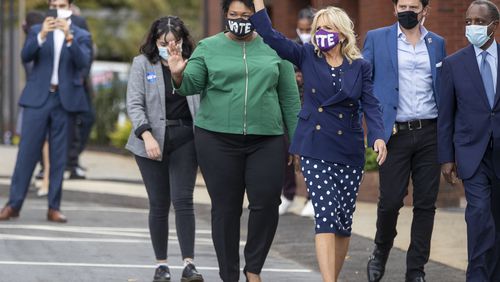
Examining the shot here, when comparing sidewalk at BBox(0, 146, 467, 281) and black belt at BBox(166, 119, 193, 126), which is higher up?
black belt at BBox(166, 119, 193, 126)

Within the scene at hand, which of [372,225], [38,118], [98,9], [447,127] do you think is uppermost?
[447,127]

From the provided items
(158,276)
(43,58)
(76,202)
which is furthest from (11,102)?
(158,276)

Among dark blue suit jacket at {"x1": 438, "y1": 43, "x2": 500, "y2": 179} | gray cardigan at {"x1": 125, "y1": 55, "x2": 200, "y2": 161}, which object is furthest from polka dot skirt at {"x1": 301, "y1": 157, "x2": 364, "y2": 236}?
gray cardigan at {"x1": 125, "y1": 55, "x2": 200, "y2": 161}

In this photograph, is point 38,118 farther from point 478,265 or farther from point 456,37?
point 478,265

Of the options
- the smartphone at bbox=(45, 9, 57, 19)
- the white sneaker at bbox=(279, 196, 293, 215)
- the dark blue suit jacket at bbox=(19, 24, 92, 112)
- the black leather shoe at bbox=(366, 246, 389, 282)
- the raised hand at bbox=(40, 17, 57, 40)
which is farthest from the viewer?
the white sneaker at bbox=(279, 196, 293, 215)

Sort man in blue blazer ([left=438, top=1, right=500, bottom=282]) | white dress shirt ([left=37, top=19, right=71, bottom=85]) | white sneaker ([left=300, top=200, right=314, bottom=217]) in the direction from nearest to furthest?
man in blue blazer ([left=438, top=1, right=500, bottom=282])
white dress shirt ([left=37, top=19, right=71, bottom=85])
white sneaker ([left=300, top=200, right=314, bottom=217])

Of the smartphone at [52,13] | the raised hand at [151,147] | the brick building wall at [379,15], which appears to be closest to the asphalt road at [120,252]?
the raised hand at [151,147]

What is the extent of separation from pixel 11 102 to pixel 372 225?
14.7m

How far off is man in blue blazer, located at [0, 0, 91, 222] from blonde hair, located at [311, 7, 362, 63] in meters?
4.57

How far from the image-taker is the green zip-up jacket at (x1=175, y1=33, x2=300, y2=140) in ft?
28.2

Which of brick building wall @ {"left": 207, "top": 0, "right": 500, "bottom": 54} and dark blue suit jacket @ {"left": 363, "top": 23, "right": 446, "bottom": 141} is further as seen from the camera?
brick building wall @ {"left": 207, "top": 0, "right": 500, "bottom": 54}

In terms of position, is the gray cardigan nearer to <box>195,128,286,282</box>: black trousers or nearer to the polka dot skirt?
<box>195,128,286,282</box>: black trousers

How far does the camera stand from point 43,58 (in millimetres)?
12852

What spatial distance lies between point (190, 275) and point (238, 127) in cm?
130
